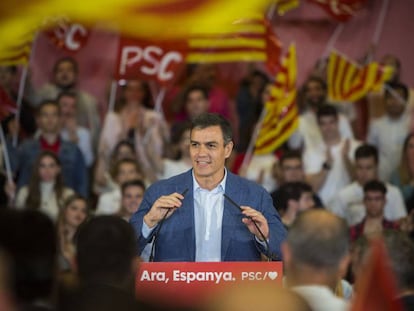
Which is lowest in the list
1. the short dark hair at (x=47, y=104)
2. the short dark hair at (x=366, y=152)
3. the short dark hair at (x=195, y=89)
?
the short dark hair at (x=366, y=152)

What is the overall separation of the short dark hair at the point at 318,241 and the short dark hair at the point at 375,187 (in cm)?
621

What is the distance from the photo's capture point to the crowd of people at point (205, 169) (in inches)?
289

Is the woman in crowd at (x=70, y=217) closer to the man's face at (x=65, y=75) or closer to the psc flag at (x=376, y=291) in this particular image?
the man's face at (x=65, y=75)

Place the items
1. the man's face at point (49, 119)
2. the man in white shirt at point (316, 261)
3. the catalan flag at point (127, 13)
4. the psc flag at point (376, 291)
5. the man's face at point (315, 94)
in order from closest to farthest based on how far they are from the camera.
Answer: the psc flag at point (376, 291), the catalan flag at point (127, 13), the man in white shirt at point (316, 261), the man's face at point (49, 119), the man's face at point (315, 94)

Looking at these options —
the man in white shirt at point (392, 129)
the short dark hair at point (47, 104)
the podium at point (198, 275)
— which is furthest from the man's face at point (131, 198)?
the podium at point (198, 275)

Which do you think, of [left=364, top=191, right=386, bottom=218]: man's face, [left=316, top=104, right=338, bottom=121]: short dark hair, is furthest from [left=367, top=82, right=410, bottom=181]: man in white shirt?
[left=364, top=191, right=386, bottom=218]: man's face

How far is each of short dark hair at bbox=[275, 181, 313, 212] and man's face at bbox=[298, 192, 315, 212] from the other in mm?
25

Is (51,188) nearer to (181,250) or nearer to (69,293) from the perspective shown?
(181,250)

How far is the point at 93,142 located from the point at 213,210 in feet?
17.5

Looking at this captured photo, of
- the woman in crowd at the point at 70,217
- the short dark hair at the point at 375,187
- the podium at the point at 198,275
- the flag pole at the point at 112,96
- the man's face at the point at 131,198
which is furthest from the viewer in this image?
the flag pole at the point at 112,96

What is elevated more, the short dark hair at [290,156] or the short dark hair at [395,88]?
the short dark hair at [395,88]

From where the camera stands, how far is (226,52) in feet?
42.3

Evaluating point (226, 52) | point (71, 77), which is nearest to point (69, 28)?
point (71, 77)

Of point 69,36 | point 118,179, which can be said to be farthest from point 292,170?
point 69,36
